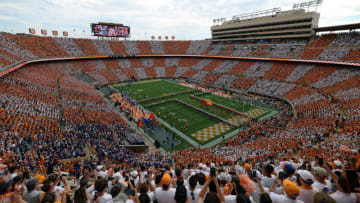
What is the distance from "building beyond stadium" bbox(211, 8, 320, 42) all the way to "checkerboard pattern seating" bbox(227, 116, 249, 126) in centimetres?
3530

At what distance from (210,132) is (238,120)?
21.2 feet

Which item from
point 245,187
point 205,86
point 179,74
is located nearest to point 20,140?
point 245,187

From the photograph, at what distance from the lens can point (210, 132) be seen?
86.2 ft

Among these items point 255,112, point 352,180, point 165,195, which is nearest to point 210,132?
point 255,112

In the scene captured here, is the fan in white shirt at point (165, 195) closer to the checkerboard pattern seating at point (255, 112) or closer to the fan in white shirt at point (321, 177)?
the fan in white shirt at point (321, 177)

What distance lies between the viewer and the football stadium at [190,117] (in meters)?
4.52

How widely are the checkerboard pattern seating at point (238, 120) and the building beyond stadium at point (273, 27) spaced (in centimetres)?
3530

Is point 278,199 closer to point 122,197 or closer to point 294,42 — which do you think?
point 122,197

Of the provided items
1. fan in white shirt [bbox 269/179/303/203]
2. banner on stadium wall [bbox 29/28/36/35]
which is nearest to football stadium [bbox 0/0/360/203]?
fan in white shirt [bbox 269/179/303/203]

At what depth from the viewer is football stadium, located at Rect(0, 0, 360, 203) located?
14.8ft

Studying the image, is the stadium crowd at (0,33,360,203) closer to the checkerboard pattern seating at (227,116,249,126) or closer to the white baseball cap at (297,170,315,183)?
the white baseball cap at (297,170,315,183)

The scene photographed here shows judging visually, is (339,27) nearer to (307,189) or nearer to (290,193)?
(307,189)

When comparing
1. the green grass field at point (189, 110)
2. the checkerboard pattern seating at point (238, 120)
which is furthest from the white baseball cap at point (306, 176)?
the checkerboard pattern seating at point (238, 120)

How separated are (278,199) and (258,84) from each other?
43.7m
